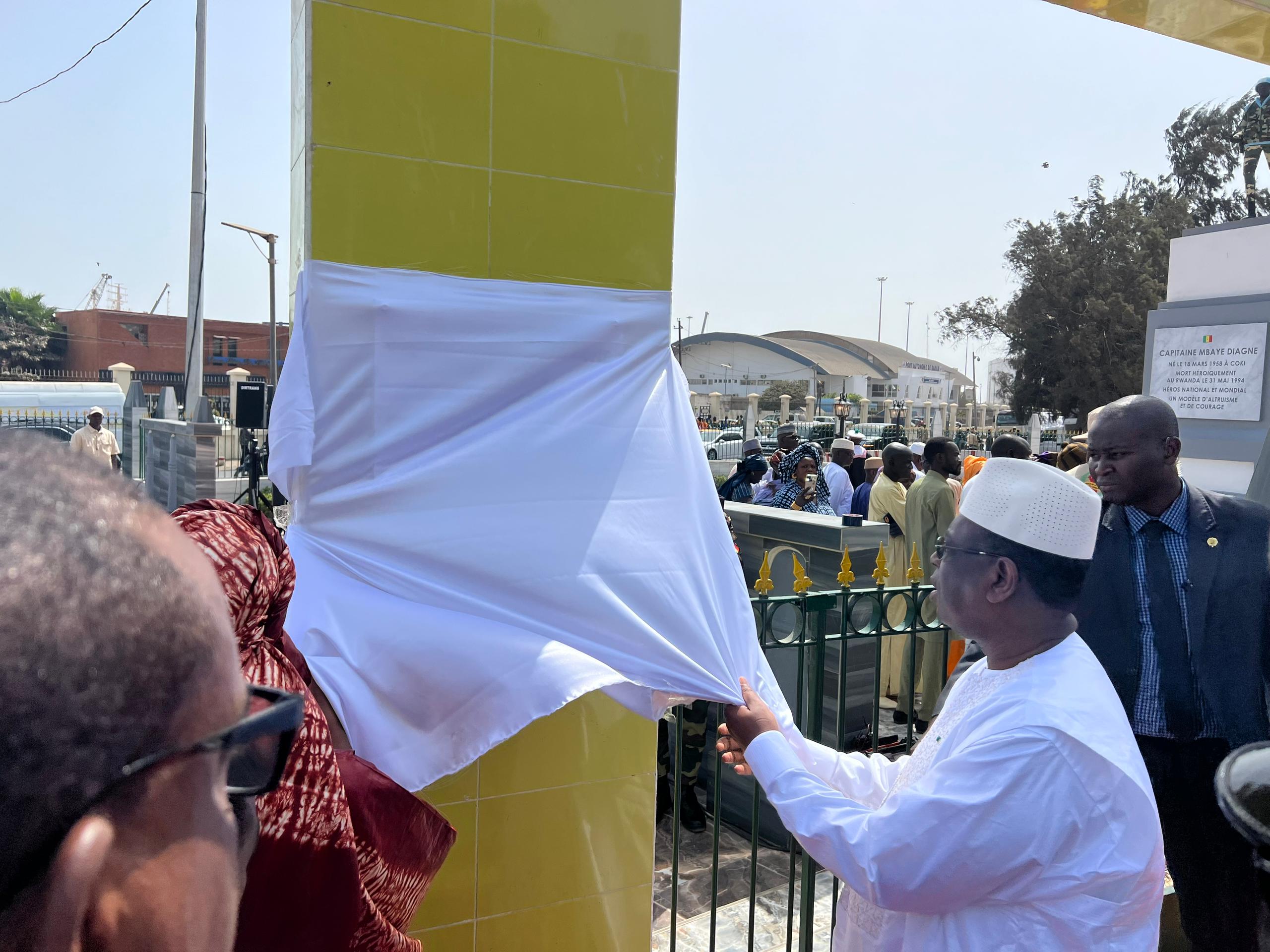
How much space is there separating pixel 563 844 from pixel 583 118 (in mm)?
1877

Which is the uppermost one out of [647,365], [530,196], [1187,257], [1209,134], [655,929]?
[1209,134]

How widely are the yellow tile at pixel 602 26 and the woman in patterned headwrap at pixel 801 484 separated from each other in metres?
5.22

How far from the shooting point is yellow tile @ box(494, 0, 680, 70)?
86.0 inches

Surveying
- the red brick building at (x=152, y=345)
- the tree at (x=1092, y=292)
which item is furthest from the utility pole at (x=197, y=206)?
the red brick building at (x=152, y=345)

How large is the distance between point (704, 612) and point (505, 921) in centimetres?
99

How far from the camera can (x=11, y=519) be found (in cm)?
54

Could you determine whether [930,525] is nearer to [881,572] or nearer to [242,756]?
[881,572]

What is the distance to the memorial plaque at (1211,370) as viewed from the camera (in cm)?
830

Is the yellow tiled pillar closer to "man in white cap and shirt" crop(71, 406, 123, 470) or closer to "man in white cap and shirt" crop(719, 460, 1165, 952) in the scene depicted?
"man in white cap and shirt" crop(719, 460, 1165, 952)

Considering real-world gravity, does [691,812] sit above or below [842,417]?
below

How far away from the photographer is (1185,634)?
8.86 ft

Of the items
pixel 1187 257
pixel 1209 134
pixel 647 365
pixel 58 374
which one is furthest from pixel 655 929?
pixel 58 374

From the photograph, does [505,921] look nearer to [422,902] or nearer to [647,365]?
[422,902]

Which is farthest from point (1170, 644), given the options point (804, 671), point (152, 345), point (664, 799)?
point (152, 345)
